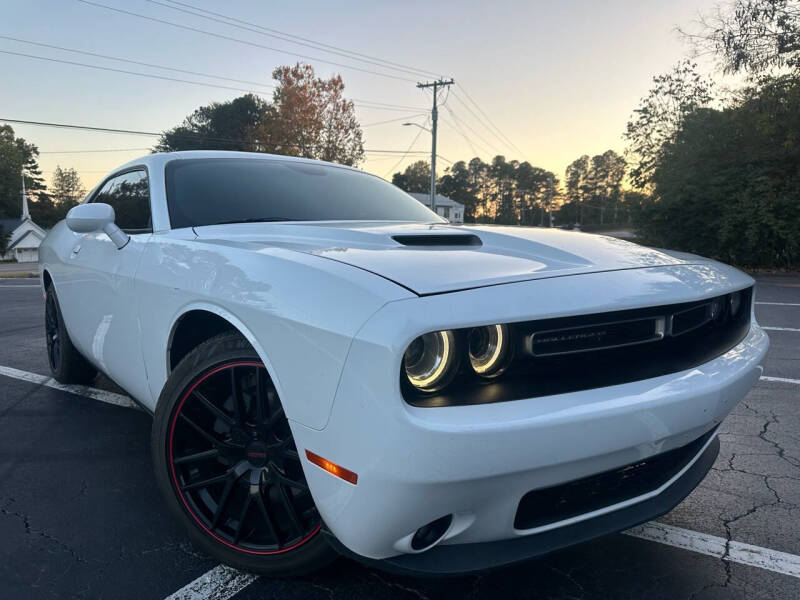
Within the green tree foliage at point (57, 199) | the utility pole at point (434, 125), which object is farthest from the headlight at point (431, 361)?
the green tree foliage at point (57, 199)

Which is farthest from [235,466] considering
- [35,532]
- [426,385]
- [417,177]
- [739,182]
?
[417,177]

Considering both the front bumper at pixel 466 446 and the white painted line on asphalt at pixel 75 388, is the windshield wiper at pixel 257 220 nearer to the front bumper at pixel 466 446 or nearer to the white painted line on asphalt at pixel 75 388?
the front bumper at pixel 466 446

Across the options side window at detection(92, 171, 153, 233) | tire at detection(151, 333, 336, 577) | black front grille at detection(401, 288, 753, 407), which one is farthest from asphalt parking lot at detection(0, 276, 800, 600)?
side window at detection(92, 171, 153, 233)

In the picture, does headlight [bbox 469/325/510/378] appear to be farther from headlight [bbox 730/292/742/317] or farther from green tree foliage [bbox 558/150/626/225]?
green tree foliage [bbox 558/150/626/225]

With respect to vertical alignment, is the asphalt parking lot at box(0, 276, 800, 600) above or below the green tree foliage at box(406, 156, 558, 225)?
below

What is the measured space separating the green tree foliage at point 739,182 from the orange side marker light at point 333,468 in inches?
719

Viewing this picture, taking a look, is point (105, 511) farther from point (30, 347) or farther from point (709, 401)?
point (30, 347)

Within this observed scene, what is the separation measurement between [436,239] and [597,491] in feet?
3.18

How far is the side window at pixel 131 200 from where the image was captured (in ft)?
9.21

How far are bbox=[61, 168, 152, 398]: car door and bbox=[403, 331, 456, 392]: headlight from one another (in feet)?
4.69

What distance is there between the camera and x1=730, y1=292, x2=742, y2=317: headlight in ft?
6.93

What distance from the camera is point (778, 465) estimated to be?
9.32ft

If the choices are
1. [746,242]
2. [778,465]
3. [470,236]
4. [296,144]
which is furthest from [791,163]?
[296,144]

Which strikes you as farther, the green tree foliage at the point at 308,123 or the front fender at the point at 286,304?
the green tree foliage at the point at 308,123
